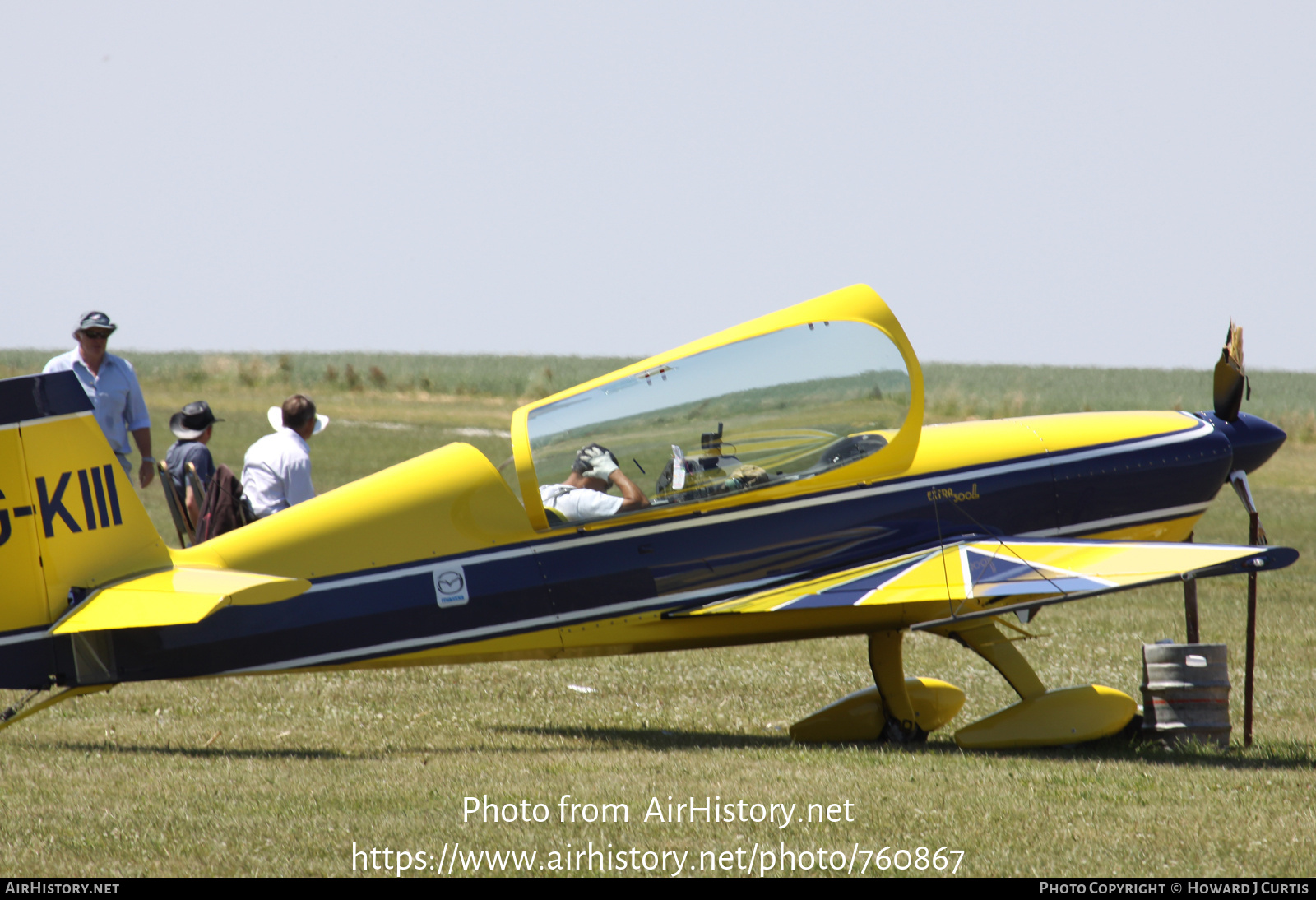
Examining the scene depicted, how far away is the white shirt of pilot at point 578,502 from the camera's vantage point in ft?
22.3

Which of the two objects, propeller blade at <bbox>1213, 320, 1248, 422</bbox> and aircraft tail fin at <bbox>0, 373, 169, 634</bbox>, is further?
propeller blade at <bbox>1213, 320, 1248, 422</bbox>

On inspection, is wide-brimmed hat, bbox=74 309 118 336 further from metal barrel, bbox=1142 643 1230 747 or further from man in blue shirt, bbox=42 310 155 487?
metal barrel, bbox=1142 643 1230 747

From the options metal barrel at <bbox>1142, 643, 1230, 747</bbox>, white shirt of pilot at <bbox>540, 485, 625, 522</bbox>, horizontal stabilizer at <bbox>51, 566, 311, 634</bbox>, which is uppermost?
white shirt of pilot at <bbox>540, 485, 625, 522</bbox>

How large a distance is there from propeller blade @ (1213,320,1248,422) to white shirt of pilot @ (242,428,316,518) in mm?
6055

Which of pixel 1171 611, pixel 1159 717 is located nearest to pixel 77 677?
pixel 1159 717

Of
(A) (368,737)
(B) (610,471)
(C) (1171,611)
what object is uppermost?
(B) (610,471)

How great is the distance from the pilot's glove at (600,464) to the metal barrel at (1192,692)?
319 centimetres

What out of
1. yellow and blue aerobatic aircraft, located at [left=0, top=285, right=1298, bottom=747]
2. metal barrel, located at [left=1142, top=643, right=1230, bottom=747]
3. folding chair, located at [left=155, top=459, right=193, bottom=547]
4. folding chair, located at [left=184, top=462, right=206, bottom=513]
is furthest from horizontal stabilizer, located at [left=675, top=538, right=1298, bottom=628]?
folding chair, located at [left=155, top=459, right=193, bottom=547]

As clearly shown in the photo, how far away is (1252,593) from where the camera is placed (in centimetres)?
723

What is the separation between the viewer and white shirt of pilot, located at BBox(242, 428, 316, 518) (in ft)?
26.7

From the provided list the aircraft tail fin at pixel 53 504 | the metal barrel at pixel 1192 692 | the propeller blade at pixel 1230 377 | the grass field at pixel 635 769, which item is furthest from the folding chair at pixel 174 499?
the propeller blade at pixel 1230 377

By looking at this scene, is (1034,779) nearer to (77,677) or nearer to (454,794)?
(454,794)

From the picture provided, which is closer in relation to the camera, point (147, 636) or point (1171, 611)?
point (147, 636)

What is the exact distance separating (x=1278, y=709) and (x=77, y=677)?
7.19 m
